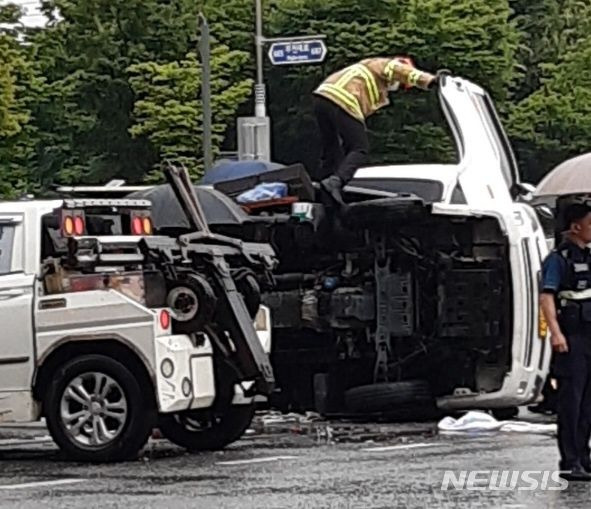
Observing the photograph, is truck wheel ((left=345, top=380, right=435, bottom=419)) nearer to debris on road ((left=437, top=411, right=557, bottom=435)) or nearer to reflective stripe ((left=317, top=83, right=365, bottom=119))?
debris on road ((left=437, top=411, right=557, bottom=435))

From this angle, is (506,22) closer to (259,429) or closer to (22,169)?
(22,169)

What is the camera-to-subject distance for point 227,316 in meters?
12.3

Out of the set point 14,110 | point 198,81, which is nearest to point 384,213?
point 14,110

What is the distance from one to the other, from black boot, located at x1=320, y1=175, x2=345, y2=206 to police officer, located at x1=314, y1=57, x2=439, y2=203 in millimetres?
175

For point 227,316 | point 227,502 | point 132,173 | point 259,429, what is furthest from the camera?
point 132,173

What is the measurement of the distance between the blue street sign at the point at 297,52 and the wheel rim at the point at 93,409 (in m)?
15.7

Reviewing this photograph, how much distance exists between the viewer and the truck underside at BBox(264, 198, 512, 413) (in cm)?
1491

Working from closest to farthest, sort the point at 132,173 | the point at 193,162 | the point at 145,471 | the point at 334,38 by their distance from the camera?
the point at 145,471
the point at 193,162
the point at 132,173
the point at 334,38

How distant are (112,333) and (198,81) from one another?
2557 cm

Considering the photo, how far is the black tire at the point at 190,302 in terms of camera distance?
12195 millimetres

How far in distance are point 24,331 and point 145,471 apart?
147cm

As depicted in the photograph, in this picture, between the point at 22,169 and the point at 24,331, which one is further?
the point at 22,169

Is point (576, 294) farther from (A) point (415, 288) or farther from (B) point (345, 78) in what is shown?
(B) point (345, 78)

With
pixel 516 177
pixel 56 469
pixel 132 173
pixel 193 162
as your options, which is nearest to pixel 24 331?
pixel 56 469
